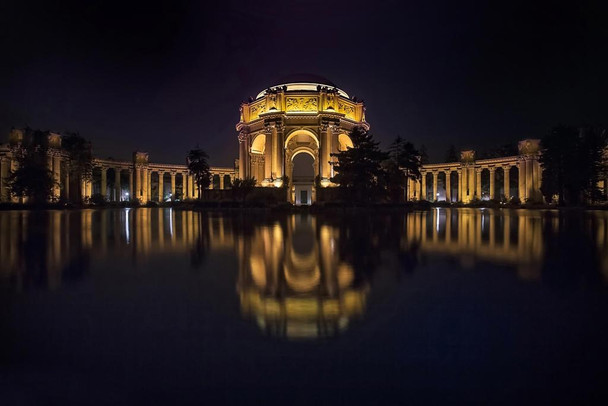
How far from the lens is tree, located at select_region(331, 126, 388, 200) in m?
31.3

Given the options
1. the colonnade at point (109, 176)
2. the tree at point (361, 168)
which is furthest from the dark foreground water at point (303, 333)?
the colonnade at point (109, 176)

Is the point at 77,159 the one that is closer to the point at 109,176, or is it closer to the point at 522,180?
the point at 109,176

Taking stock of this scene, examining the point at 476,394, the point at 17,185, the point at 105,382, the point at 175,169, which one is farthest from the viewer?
the point at 175,169

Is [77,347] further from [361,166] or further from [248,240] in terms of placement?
[361,166]

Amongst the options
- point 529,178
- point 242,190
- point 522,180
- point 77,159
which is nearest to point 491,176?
point 522,180

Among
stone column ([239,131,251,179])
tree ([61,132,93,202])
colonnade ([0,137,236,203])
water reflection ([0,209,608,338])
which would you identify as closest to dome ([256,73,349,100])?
stone column ([239,131,251,179])

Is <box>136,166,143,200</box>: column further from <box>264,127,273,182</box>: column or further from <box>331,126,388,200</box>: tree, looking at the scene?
<box>331,126,388,200</box>: tree

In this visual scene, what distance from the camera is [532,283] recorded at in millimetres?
5047

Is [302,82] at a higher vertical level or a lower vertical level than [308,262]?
higher

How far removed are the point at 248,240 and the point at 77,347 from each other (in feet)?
23.2

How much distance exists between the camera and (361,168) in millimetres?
31219

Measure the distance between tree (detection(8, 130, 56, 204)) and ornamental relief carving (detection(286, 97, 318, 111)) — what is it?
2786 centimetres

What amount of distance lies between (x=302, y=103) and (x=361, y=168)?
54.6 feet

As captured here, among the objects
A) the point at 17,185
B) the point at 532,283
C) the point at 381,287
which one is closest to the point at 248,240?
the point at 381,287
